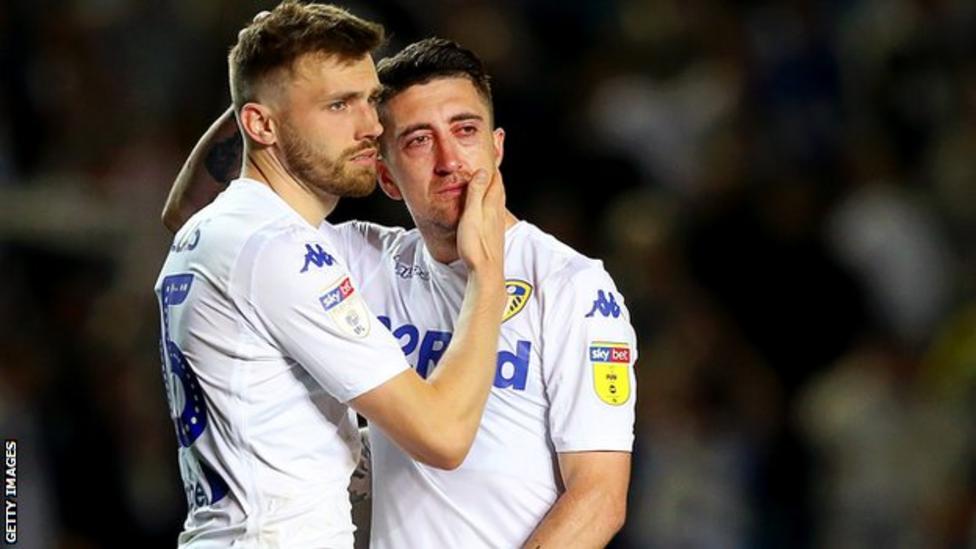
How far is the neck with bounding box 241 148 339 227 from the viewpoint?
4820 millimetres

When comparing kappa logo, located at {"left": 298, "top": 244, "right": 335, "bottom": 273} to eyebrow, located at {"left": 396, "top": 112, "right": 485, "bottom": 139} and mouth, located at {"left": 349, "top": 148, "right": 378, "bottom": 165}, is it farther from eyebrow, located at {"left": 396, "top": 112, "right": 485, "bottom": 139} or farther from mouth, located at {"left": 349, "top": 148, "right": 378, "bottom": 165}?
eyebrow, located at {"left": 396, "top": 112, "right": 485, "bottom": 139}

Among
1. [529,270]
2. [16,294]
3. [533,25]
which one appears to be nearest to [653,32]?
[533,25]

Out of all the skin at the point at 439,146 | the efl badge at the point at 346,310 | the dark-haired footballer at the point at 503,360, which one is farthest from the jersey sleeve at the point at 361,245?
the efl badge at the point at 346,310

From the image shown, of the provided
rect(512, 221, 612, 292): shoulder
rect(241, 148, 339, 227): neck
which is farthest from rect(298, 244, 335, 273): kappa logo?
rect(512, 221, 612, 292): shoulder

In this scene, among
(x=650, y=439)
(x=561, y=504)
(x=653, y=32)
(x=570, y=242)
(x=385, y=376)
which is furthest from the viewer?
(x=653, y=32)

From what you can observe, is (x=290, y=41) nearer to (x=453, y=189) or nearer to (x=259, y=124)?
(x=259, y=124)

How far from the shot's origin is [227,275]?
4570 millimetres

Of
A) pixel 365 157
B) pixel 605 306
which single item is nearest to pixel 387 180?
pixel 365 157

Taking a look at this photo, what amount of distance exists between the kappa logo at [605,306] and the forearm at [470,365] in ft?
1.03

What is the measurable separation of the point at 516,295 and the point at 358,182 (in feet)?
1.93

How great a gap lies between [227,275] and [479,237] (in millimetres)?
747

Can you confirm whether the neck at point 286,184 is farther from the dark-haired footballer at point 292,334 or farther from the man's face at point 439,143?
the man's face at point 439,143

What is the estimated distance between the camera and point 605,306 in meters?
5.03

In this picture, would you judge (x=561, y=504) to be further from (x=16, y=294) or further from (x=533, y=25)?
(x=533, y=25)
